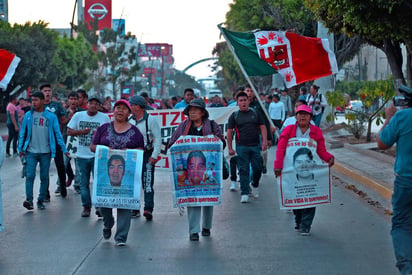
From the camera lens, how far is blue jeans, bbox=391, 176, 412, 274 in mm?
5801

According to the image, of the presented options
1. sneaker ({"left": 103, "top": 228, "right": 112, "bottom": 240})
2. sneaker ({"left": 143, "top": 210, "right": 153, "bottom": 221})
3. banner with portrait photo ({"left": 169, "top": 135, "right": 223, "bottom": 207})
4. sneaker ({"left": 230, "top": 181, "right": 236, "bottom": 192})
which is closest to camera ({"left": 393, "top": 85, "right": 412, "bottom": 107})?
banner with portrait photo ({"left": 169, "top": 135, "right": 223, "bottom": 207})

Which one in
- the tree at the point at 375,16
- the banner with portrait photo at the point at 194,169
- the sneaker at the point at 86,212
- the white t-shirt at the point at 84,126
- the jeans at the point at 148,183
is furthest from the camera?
the tree at the point at 375,16

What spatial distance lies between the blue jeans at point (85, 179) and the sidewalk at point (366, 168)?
176 inches

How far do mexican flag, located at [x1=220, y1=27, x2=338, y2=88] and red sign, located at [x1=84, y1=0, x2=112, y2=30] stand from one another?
192ft

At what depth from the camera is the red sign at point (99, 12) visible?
68.9 meters

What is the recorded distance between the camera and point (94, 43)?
69500 millimetres

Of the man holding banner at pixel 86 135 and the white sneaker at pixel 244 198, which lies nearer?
the man holding banner at pixel 86 135

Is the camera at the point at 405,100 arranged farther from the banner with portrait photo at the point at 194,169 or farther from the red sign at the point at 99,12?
the red sign at the point at 99,12

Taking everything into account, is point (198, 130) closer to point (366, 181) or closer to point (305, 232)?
point (305, 232)

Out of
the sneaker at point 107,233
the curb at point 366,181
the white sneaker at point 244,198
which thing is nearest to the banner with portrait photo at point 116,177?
the sneaker at point 107,233

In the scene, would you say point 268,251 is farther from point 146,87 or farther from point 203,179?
point 146,87

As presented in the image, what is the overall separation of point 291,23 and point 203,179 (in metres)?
27.1

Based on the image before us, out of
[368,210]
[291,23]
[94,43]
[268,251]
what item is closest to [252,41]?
[368,210]

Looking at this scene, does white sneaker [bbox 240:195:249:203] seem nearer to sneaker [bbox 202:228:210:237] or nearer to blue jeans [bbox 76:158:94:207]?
blue jeans [bbox 76:158:94:207]
